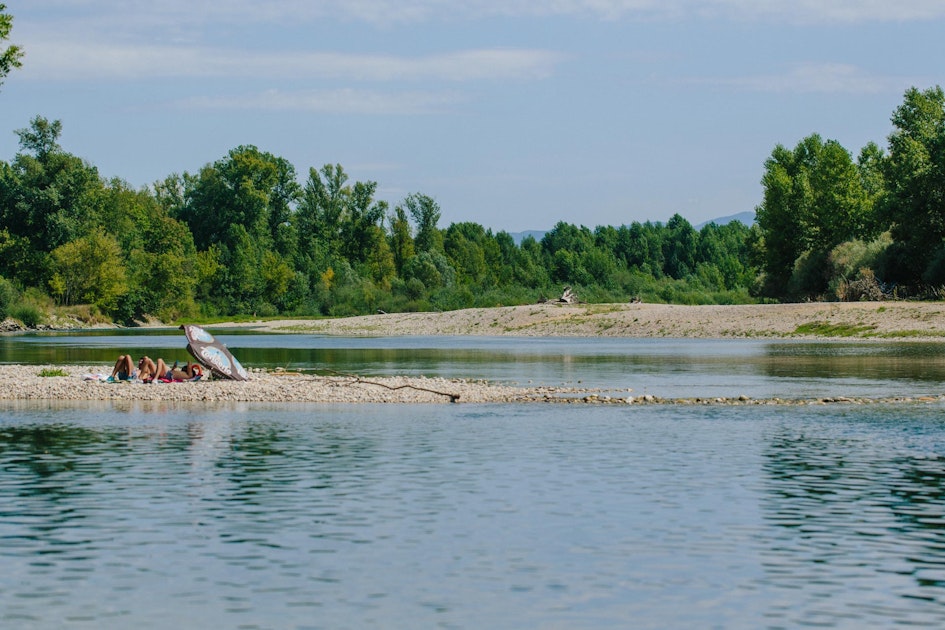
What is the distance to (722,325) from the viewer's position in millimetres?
87438

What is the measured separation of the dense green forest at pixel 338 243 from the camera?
9238 cm

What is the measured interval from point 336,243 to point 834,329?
116622 millimetres

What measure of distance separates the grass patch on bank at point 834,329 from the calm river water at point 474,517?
46687mm

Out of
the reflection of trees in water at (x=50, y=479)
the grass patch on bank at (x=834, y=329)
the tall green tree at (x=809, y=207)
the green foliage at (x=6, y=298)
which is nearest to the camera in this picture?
the reflection of trees in water at (x=50, y=479)

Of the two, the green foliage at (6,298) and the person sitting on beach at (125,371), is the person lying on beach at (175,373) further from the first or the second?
the green foliage at (6,298)

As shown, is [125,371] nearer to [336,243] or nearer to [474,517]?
[474,517]

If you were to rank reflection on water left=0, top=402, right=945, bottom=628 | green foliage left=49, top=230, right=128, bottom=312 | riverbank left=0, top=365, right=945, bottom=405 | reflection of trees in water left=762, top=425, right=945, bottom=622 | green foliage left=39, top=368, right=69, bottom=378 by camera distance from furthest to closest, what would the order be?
1. green foliage left=49, top=230, right=128, bottom=312
2. green foliage left=39, top=368, right=69, bottom=378
3. riverbank left=0, top=365, right=945, bottom=405
4. reflection of trees in water left=762, top=425, right=945, bottom=622
5. reflection on water left=0, top=402, right=945, bottom=628

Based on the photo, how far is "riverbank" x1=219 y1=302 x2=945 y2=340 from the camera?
76312 millimetres

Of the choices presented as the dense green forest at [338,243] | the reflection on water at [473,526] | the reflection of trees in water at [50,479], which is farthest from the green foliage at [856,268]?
the reflection of trees in water at [50,479]

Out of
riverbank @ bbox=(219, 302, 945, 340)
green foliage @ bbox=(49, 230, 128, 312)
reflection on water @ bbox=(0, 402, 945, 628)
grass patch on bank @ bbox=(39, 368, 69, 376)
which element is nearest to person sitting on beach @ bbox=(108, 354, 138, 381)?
grass patch on bank @ bbox=(39, 368, 69, 376)

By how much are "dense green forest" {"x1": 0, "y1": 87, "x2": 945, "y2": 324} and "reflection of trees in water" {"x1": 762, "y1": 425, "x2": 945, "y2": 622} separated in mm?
65634

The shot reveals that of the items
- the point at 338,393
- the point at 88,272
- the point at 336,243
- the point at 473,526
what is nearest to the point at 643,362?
the point at 338,393

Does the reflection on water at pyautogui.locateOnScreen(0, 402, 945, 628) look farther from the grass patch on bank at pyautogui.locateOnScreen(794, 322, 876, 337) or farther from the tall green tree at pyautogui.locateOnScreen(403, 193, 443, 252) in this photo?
the tall green tree at pyautogui.locateOnScreen(403, 193, 443, 252)

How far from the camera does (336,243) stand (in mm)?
185500
